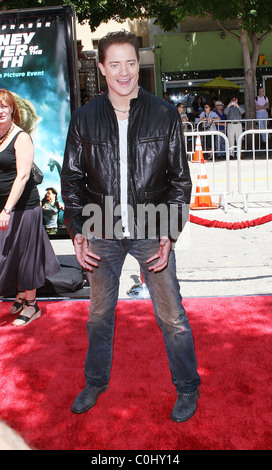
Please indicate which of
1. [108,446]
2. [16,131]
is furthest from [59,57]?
[108,446]

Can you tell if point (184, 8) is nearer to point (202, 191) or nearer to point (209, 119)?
point (209, 119)

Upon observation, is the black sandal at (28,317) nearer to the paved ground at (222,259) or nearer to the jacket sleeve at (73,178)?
the paved ground at (222,259)

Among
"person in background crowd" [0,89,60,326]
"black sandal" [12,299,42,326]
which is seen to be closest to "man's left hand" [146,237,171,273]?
"person in background crowd" [0,89,60,326]

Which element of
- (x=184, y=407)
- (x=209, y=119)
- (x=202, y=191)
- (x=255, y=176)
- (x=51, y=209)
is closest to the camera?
(x=184, y=407)

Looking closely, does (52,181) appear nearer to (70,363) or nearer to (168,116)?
(70,363)

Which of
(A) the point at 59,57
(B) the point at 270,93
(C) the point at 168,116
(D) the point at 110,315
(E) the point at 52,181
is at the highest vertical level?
(B) the point at 270,93

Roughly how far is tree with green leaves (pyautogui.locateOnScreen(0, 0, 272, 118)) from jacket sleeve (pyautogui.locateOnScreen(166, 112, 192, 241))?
1521cm

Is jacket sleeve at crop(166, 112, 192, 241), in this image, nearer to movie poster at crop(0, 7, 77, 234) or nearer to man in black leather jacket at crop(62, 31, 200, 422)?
man in black leather jacket at crop(62, 31, 200, 422)

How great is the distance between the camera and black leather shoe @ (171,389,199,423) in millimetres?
3054

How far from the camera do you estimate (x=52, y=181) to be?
5727 millimetres

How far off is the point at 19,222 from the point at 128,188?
204cm

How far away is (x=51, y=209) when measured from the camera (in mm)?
5777

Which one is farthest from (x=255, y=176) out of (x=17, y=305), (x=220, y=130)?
(x=17, y=305)
